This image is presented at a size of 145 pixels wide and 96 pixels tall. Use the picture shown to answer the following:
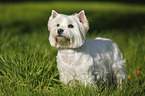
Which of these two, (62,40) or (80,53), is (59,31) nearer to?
(62,40)

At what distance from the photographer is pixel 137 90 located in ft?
10.7

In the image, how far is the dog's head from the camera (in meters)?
2.96

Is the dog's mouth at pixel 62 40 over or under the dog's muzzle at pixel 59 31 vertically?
under

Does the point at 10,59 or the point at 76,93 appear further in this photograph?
the point at 10,59


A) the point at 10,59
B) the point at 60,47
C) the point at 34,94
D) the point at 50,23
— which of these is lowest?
the point at 34,94

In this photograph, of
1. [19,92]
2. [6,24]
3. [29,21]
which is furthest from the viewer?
[29,21]

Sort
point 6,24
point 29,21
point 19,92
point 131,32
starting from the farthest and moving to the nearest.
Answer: point 29,21
point 131,32
point 6,24
point 19,92

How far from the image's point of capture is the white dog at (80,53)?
3.03 meters

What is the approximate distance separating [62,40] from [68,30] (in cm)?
20

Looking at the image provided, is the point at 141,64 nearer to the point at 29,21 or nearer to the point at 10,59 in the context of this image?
the point at 10,59

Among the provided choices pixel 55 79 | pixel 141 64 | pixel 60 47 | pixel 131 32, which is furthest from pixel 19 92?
pixel 131 32

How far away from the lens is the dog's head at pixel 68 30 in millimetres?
2955

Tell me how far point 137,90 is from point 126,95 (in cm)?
22

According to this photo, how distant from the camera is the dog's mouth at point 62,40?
2986mm
